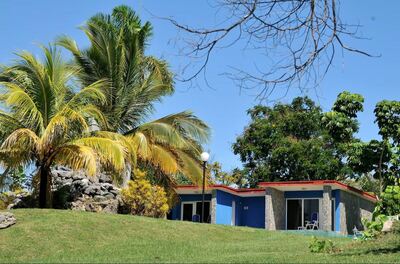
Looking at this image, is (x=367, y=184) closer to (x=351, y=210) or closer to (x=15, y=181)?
(x=351, y=210)

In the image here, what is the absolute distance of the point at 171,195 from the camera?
71.7ft

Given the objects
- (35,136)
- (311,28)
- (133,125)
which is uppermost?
(133,125)

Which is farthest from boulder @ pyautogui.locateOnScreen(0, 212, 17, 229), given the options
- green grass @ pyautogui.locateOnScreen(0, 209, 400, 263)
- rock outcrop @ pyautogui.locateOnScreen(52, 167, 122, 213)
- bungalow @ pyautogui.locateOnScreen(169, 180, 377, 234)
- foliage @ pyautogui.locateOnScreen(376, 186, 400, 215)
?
bungalow @ pyautogui.locateOnScreen(169, 180, 377, 234)

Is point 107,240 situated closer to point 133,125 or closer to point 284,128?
point 133,125

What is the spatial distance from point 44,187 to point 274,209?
12.8 m

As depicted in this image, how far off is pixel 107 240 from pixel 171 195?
306 inches

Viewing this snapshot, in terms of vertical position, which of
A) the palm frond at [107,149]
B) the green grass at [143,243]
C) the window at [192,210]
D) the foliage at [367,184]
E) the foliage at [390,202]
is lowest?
the green grass at [143,243]

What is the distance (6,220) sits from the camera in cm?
1438

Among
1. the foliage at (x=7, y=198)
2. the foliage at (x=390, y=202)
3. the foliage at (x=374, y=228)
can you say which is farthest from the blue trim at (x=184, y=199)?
the foliage at (x=374, y=228)

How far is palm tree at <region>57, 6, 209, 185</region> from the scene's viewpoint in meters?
20.7

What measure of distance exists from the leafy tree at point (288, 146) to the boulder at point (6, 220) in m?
21.3

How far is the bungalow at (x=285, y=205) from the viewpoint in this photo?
2625cm

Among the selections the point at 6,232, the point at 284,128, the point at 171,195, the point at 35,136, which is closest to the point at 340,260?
the point at 6,232

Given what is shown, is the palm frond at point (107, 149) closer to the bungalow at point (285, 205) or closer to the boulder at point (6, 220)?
the boulder at point (6, 220)
